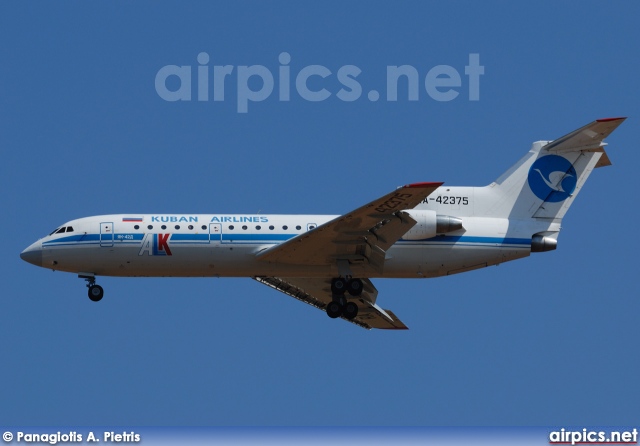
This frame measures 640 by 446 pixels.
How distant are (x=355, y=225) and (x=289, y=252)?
9.06 feet

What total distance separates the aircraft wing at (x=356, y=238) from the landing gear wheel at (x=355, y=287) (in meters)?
0.69

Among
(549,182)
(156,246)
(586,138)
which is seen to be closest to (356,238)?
(156,246)

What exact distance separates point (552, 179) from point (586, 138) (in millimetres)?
1936

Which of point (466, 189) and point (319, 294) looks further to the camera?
point (319, 294)

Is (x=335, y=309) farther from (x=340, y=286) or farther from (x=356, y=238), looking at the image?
(x=356, y=238)

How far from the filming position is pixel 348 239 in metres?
51.1

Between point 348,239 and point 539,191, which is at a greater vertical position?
point 539,191

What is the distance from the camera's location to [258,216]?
52688 mm

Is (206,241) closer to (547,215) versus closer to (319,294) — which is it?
(319,294)

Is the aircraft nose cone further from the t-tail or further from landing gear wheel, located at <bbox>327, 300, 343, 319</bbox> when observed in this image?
the t-tail

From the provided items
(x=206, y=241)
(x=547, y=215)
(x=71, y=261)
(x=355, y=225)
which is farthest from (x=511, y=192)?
(x=71, y=261)

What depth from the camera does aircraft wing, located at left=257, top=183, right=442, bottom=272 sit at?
4903cm

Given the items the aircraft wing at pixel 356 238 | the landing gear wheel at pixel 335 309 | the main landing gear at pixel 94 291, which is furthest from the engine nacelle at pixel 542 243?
the main landing gear at pixel 94 291

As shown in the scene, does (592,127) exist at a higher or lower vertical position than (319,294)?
higher
